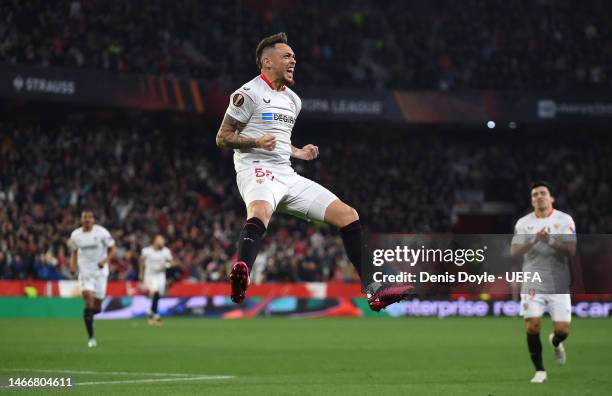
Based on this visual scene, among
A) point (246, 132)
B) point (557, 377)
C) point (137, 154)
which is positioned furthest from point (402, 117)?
point (246, 132)

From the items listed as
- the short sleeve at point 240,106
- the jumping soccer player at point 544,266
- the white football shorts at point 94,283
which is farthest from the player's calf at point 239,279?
the white football shorts at point 94,283

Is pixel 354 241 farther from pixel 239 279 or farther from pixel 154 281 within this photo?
pixel 154 281

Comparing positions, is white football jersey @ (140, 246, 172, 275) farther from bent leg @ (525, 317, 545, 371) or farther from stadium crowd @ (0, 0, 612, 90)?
bent leg @ (525, 317, 545, 371)

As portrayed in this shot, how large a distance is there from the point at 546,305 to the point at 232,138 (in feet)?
22.0

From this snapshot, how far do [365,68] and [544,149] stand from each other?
29.3 ft

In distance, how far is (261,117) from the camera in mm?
9656

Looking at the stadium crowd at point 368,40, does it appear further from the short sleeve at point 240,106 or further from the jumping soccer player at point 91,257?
the short sleeve at point 240,106

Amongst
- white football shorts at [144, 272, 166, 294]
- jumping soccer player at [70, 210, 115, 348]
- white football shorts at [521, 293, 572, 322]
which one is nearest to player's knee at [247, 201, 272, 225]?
white football shorts at [521, 293, 572, 322]

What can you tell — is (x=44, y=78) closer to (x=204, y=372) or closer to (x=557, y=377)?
(x=204, y=372)

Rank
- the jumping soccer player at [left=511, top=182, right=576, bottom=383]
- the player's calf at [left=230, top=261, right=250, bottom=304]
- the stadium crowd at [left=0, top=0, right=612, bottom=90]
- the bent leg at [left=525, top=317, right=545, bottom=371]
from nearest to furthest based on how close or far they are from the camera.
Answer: the player's calf at [left=230, top=261, right=250, bottom=304] → the jumping soccer player at [left=511, top=182, right=576, bottom=383] → the bent leg at [left=525, top=317, right=545, bottom=371] → the stadium crowd at [left=0, top=0, right=612, bottom=90]

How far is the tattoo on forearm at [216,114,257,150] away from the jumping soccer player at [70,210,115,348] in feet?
36.8

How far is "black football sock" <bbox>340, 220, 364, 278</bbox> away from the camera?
31.9 ft

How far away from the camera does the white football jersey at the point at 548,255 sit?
13.6 m

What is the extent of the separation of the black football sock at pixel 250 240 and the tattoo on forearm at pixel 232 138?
670mm
